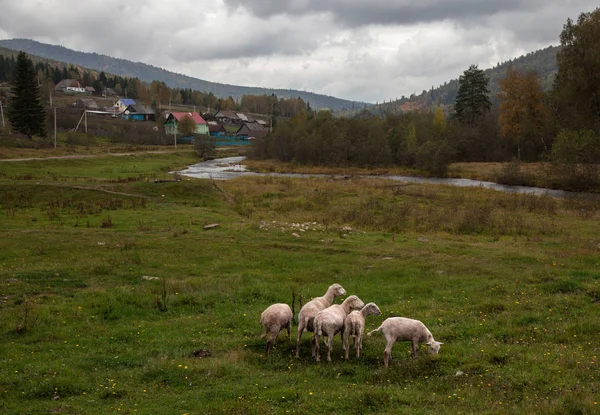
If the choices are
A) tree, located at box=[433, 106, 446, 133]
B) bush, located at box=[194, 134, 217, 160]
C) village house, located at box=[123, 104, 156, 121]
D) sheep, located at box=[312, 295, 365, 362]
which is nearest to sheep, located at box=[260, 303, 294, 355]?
sheep, located at box=[312, 295, 365, 362]

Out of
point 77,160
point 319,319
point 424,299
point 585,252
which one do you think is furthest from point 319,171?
point 319,319

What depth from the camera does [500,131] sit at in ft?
327

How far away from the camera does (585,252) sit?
87.6ft

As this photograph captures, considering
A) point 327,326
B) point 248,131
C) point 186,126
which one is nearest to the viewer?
point 327,326

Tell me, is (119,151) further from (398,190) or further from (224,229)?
(224,229)

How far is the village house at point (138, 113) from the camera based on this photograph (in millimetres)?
183500

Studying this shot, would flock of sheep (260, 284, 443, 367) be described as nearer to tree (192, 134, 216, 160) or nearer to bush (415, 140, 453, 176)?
bush (415, 140, 453, 176)

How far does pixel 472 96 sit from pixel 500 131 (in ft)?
68.4

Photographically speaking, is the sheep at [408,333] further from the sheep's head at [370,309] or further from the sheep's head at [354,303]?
the sheep's head at [354,303]

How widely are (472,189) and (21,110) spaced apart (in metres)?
84.5

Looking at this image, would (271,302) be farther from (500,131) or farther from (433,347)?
(500,131)

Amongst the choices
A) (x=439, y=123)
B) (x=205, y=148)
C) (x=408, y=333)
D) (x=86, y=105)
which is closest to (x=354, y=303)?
(x=408, y=333)

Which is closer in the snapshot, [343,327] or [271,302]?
[343,327]

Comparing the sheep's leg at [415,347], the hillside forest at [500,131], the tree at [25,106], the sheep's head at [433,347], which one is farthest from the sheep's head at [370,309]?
the tree at [25,106]
